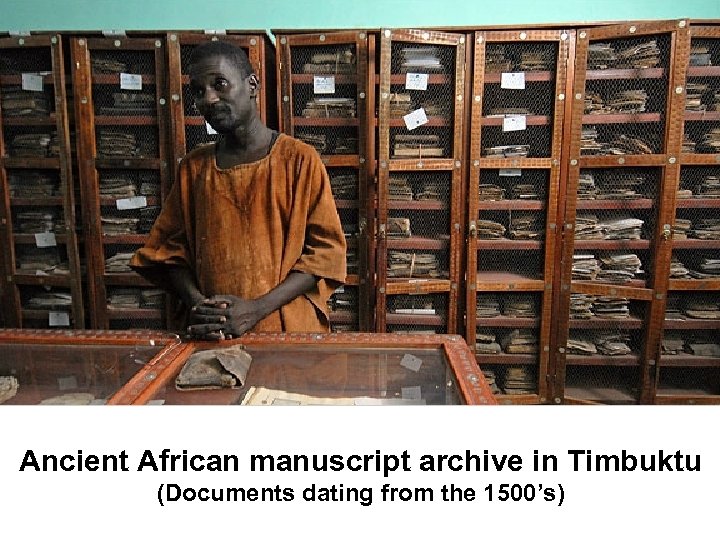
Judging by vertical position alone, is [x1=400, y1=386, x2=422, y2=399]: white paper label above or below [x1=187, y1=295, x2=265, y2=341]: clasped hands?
below

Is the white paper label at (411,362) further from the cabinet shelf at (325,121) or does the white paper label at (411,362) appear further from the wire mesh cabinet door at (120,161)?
the wire mesh cabinet door at (120,161)

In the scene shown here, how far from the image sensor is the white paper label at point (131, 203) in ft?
11.3

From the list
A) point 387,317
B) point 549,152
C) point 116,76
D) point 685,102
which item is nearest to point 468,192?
point 549,152

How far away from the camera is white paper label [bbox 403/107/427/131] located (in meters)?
3.32

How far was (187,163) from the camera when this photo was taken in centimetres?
189

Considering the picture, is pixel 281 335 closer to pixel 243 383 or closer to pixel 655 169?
pixel 243 383

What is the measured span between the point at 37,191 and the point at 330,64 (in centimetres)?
215

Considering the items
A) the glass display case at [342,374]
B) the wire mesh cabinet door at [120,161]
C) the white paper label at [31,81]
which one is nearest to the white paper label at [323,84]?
the wire mesh cabinet door at [120,161]

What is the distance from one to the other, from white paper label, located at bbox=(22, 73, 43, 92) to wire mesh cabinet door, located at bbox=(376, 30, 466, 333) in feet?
7.14

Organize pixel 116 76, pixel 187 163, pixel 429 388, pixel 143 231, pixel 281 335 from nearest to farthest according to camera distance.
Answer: pixel 429 388 → pixel 281 335 → pixel 187 163 → pixel 116 76 → pixel 143 231

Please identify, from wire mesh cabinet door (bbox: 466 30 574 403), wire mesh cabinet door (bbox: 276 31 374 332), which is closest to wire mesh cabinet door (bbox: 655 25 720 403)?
wire mesh cabinet door (bbox: 466 30 574 403)

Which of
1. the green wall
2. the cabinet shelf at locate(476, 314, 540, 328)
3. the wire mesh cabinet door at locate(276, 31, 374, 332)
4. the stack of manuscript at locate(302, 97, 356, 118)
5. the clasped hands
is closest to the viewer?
the clasped hands

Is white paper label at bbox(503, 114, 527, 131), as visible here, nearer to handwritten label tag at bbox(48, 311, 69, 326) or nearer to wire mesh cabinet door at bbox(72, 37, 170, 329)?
wire mesh cabinet door at bbox(72, 37, 170, 329)

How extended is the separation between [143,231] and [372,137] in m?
1.68
